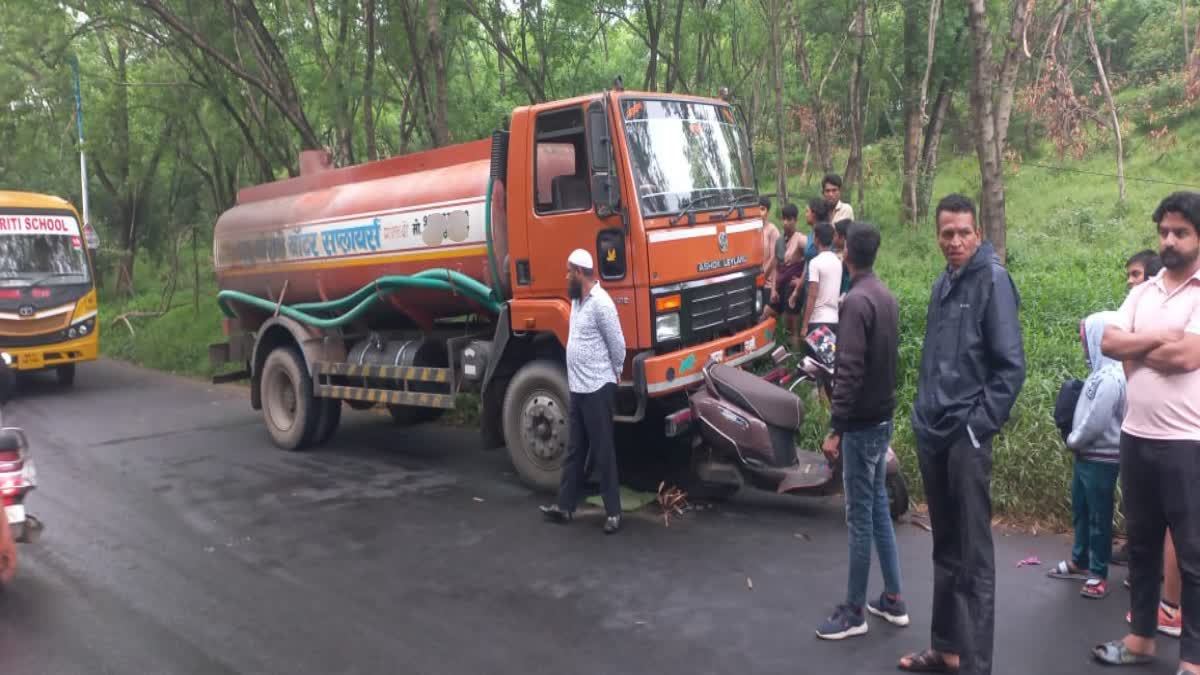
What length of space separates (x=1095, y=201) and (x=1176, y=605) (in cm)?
1358

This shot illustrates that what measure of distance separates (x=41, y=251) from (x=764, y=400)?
1280 centimetres

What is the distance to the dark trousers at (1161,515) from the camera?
3.49m

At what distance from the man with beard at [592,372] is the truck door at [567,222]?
0.28 m

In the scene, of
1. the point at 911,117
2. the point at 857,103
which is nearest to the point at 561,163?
the point at 857,103

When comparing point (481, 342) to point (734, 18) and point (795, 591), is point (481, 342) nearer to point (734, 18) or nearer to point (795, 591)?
point (795, 591)

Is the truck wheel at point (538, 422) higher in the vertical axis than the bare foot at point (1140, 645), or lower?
higher

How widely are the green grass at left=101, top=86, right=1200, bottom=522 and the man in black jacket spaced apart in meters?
2.58

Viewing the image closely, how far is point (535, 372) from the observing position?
22.6 feet

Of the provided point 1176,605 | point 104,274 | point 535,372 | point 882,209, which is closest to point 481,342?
point 535,372

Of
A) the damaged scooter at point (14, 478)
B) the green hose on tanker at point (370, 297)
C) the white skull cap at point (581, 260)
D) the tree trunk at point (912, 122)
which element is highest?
the tree trunk at point (912, 122)

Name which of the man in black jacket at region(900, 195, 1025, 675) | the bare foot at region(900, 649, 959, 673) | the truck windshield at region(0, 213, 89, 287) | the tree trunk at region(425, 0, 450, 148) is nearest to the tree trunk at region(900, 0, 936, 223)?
the tree trunk at region(425, 0, 450, 148)

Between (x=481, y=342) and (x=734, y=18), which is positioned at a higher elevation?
(x=734, y=18)

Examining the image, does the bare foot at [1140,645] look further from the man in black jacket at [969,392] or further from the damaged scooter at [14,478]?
the damaged scooter at [14,478]

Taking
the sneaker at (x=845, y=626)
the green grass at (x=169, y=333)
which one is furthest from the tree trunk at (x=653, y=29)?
the sneaker at (x=845, y=626)
